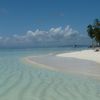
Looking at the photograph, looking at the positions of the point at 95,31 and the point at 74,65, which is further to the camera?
the point at 95,31

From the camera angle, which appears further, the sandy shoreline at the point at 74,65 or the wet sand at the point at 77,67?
the sandy shoreline at the point at 74,65

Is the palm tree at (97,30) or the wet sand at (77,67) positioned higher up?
the palm tree at (97,30)

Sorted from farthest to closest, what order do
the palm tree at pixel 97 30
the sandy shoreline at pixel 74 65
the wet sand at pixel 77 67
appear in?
1. the palm tree at pixel 97 30
2. the sandy shoreline at pixel 74 65
3. the wet sand at pixel 77 67

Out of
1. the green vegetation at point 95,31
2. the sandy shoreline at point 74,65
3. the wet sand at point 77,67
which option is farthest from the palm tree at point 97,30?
the wet sand at point 77,67

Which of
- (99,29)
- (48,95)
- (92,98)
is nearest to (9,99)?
(48,95)

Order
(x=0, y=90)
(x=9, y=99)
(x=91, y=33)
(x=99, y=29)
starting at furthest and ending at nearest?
(x=91, y=33) → (x=99, y=29) → (x=0, y=90) → (x=9, y=99)

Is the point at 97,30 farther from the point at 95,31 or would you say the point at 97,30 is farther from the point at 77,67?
the point at 77,67

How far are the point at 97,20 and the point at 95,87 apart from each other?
61654mm

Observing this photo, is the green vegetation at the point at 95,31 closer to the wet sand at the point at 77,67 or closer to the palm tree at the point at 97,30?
the palm tree at the point at 97,30

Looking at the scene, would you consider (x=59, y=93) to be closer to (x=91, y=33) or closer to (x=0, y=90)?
(x=0, y=90)

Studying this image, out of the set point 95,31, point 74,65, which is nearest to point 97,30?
point 95,31

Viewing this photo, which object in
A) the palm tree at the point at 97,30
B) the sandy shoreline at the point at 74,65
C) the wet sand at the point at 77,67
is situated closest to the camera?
the wet sand at the point at 77,67

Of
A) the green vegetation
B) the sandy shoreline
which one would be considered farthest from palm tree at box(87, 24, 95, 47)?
the sandy shoreline

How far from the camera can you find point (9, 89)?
1023 centimetres
